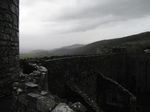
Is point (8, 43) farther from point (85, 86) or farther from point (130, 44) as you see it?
point (130, 44)

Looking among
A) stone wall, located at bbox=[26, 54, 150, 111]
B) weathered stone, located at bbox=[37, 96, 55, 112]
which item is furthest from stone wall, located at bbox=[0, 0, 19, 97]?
stone wall, located at bbox=[26, 54, 150, 111]

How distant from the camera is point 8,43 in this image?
15.4ft

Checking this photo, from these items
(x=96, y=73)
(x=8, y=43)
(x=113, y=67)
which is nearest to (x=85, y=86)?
(x=96, y=73)

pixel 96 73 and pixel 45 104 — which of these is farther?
pixel 96 73

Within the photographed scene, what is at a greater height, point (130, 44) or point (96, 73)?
point (130, 44)

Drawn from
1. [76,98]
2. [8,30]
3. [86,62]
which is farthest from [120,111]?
[8,30]

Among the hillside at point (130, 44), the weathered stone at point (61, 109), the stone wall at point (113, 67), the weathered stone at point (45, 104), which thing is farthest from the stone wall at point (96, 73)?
the hillside at point (130, 44)

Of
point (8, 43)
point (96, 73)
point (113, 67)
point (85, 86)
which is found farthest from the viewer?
point (113, 67)

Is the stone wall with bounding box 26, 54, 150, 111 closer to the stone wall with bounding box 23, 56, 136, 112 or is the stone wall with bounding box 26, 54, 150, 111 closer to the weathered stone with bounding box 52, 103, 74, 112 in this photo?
the stone wall with bounding box 23, 56, 136, 112

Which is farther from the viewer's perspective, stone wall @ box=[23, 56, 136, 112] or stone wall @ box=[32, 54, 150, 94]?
stone wall @ box=[32, 54, 150, 94]

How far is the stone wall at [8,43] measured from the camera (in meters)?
4.41

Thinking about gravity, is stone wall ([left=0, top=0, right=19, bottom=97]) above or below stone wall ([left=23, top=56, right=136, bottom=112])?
above

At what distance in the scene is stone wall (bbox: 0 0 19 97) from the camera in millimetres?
4406

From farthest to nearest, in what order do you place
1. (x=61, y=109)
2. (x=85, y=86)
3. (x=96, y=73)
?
(x=96, y=73) < (x=85, y=86) < (x=61, y=109)
